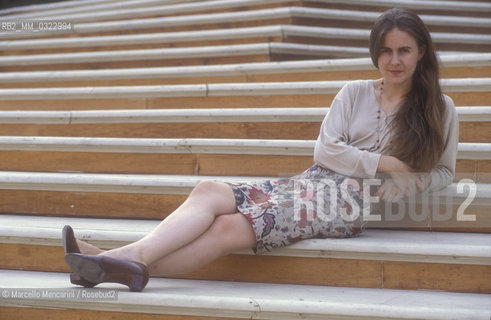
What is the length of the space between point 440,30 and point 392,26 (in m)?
2.54

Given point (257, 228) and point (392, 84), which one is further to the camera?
point (392, 84)

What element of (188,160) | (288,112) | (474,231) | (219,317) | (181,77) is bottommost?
(219,317)

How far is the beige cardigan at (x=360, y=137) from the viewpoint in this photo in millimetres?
2232

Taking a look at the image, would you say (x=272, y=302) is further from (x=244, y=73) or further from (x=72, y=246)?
(x=244, y=73)

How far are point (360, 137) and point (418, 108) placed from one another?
0.23m

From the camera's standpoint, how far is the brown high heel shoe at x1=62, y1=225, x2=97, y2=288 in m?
1.96

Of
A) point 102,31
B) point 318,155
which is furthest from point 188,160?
point 102,31

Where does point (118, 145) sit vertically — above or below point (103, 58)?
below

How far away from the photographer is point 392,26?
221 centimetres

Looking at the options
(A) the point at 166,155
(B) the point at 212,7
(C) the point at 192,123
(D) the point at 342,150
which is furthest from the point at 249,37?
(D) the point at 342,150

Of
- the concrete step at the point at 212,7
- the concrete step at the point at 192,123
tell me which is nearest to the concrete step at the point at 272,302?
the concrete step at the point at 192,123

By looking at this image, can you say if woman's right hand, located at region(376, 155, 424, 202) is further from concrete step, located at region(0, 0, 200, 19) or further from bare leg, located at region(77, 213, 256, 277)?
concrete step, located at region(0, 0, 200, 19)

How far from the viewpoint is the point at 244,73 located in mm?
3586

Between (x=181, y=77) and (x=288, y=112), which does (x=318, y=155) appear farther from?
(x=181, y=77)
